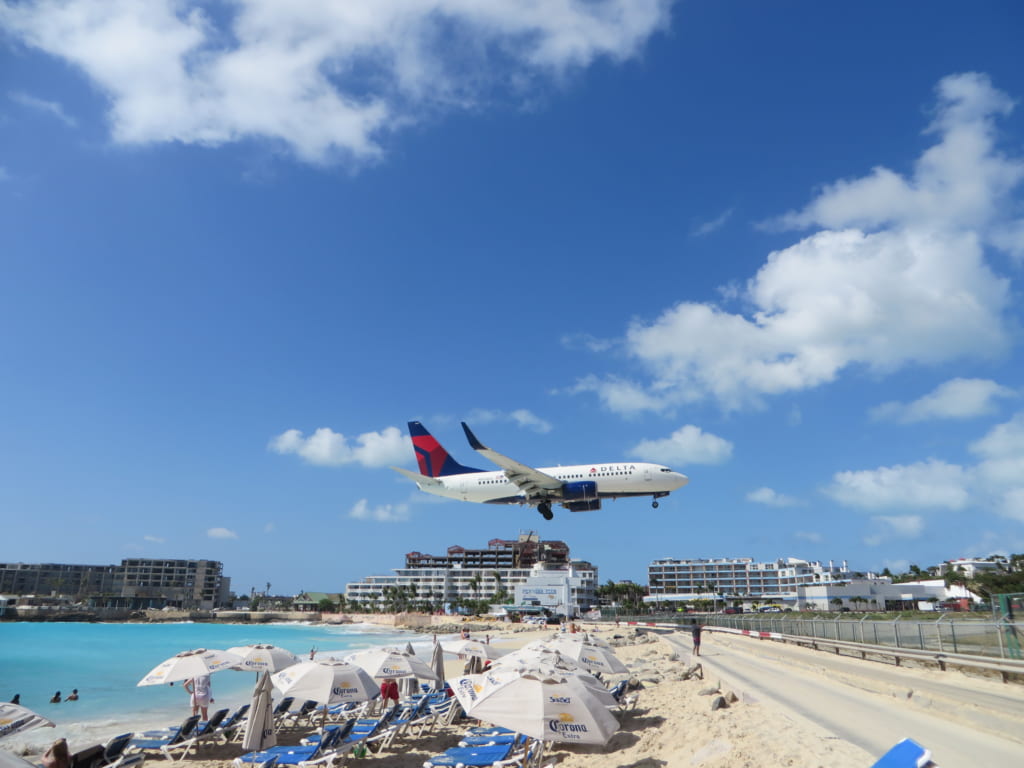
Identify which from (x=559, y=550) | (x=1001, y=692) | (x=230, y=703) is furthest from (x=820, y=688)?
(x=559, y=550)

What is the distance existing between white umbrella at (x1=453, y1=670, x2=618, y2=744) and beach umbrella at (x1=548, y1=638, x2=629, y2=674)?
756cm

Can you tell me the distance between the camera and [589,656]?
17.8 metres

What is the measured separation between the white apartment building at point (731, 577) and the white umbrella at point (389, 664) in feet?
477

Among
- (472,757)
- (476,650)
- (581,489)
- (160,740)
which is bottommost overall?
(160,740)

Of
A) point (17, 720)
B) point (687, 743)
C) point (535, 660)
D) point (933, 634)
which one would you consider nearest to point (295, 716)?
point (535, 660)

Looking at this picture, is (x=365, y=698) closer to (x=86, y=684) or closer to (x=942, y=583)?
(x=86, y=684)

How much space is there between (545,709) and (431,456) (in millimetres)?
44013

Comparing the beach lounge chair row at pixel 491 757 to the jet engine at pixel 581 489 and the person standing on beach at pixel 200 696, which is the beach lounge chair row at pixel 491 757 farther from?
the jet engine at pixel 581 489

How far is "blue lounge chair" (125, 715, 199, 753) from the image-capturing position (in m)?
15.1

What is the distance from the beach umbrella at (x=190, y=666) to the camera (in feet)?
50.4

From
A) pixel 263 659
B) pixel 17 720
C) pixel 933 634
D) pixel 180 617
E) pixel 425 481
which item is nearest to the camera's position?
pixel 17 720

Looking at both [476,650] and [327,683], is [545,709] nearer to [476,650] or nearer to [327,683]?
[327,683]

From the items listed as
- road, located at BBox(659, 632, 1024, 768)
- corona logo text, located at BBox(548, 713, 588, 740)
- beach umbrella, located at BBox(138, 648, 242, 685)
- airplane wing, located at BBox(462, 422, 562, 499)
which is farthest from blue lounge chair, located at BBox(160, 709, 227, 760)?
airplane wing, located at BBox(462, 422, 562, 499)

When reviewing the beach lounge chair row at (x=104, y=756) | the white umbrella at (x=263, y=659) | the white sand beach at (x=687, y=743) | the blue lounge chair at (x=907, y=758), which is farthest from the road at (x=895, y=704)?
the beach lounge chair row at (x=104, y=756)
